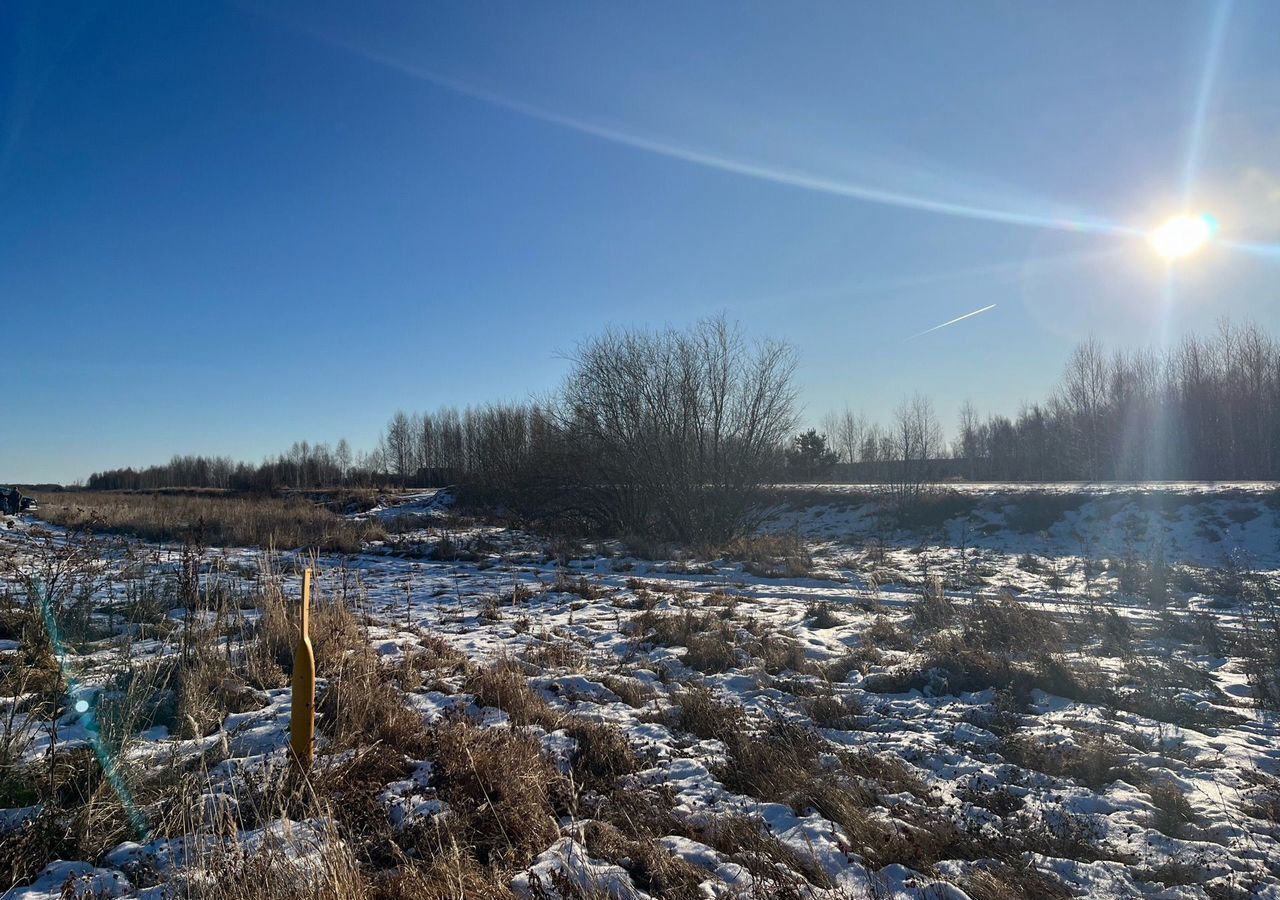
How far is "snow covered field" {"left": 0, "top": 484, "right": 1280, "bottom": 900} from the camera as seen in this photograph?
333 centimetres

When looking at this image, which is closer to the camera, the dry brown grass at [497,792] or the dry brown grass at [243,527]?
the dry brown grass at [497,792]

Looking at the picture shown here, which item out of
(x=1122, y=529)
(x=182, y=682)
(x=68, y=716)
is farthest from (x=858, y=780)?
(x=1122, y=529)

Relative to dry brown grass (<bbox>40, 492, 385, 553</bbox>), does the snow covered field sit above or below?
below

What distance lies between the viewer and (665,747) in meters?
5.03

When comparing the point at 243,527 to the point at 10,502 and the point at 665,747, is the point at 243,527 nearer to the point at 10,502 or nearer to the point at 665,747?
the point at 10,502

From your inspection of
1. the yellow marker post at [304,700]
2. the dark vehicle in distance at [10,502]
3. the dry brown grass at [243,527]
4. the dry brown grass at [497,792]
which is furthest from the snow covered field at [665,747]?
the dark vehicle in distance at [10,502]

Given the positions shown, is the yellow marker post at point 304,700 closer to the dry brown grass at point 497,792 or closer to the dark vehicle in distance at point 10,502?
the dry brown grass at point 497,792

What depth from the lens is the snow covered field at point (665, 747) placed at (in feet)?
10.9

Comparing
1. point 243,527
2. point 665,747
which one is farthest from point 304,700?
point 243,527

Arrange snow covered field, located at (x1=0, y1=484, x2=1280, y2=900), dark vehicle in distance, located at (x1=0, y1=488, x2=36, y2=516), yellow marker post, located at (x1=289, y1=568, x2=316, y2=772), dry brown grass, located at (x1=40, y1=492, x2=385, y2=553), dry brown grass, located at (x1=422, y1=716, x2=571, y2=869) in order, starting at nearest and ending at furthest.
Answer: snow covered field, located at (x1=0, y1=484, x2=1280, y2=900) → dry brown grass, located at (x1=422, y1=716, x2=571, y2=869) → yellow marker post, located at (x1=289, y1=568, x2=316, y2=772) → dry brown grass, located at (x1=40, y1=492, x2=385, y2=553) → dark vehicle in distance, located at (x1=0, y1=488, x2=36, y2=516)

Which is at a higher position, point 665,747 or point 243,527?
point 243,527

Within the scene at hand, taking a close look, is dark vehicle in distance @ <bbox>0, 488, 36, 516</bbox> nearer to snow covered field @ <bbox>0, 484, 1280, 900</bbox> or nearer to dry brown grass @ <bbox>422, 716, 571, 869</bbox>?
snow covered field @ <bbox>0, 484, 1280, 900</bbox>

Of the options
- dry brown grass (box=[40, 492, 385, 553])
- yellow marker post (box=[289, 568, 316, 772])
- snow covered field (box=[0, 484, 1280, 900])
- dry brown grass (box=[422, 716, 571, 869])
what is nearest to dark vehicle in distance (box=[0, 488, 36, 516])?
dry brown grass (box=[40, 492, 385, 553])

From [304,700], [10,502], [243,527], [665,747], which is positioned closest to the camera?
[304,700]
